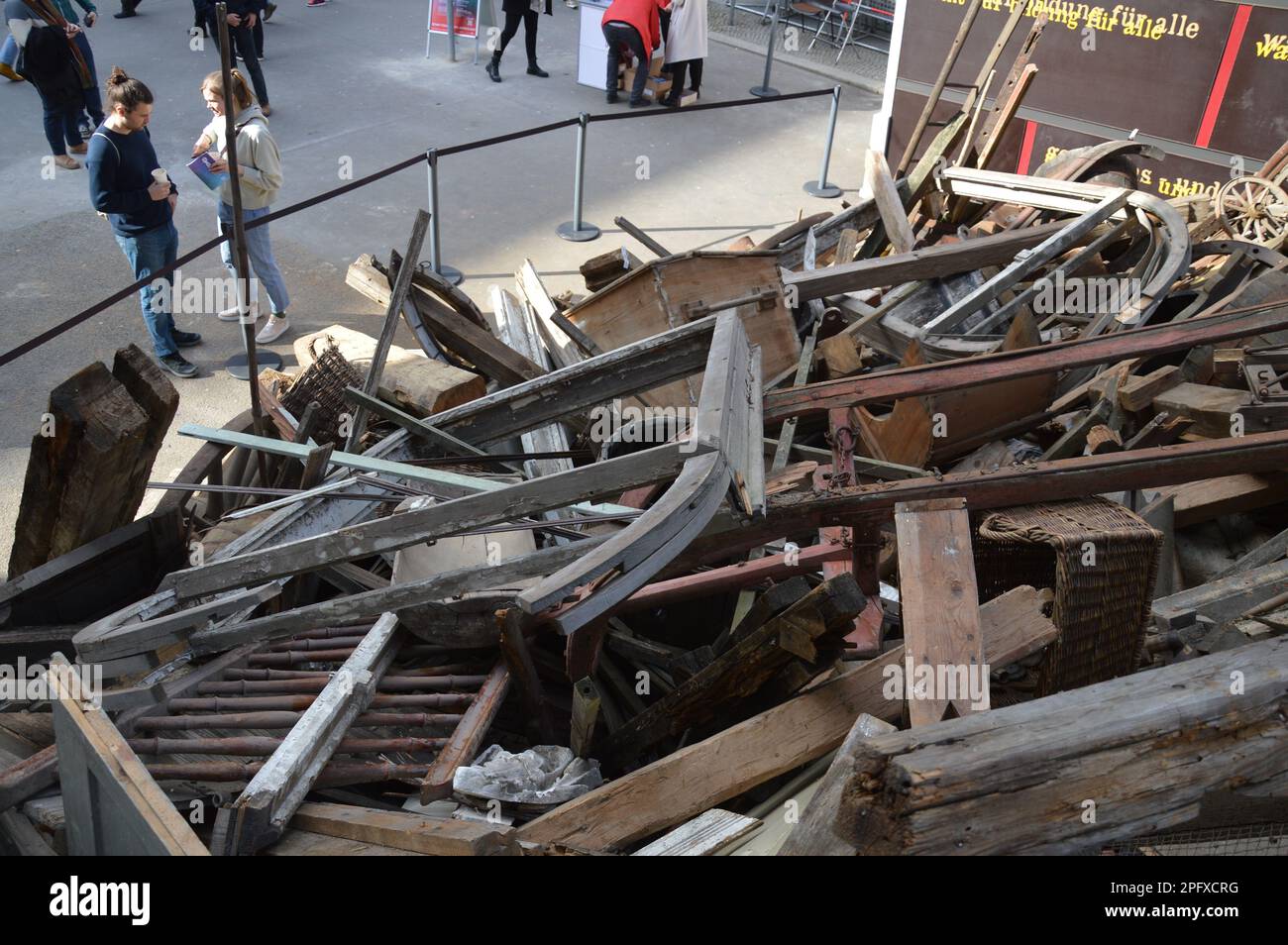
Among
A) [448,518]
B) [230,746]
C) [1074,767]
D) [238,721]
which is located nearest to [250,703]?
[238,721]

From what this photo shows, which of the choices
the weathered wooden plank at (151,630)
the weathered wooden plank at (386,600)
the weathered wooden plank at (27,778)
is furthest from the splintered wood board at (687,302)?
the weathered wooden plank at (27,778)

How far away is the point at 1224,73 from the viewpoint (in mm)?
8602

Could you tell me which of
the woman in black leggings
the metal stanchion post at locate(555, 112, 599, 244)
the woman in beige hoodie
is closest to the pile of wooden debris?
the woman in beige hoodie

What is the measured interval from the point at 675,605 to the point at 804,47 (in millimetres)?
12739

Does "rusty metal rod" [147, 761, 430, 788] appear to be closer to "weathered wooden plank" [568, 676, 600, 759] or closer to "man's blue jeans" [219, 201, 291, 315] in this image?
"weathered wooden plank" [568, 676, 600, 759]

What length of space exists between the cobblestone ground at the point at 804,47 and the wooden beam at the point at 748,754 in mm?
11758

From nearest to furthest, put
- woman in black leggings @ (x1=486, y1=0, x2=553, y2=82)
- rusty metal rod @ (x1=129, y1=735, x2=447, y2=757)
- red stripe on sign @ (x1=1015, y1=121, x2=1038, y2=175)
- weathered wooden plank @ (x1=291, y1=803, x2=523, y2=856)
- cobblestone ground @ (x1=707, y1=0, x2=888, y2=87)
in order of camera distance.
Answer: weathered wooden plank @ (x1=291, y1=803, x2=523, y2=856) → rusty metal rod @ (x1=129, y1=735, x2=447, y2=757) → red stripe on sign @ (x1=1015, y1=121, x2=1038, y2=175) → woman in black leggings @ (x1=486, y1=0, x2=553, y2=82) → cobblestone ground @ (x1=707, y1=0, x2=888, y2=87)

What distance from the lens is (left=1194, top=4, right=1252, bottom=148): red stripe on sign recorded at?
8.41m

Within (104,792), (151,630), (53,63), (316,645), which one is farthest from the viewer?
(53,63)

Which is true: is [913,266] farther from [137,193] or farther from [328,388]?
[137,193]

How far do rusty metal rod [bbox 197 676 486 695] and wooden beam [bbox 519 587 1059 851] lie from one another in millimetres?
685

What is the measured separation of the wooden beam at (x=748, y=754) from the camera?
3.06 meters
